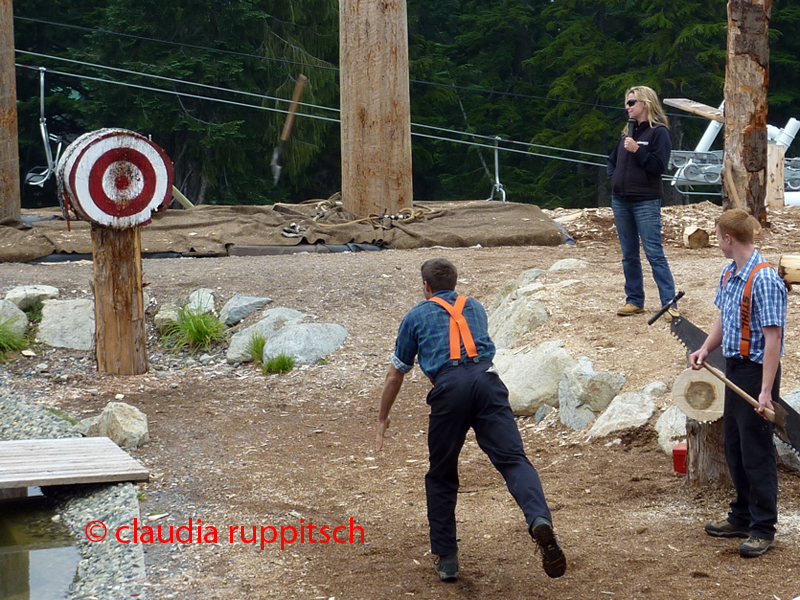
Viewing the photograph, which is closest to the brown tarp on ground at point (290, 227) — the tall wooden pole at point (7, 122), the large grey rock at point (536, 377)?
the tall wooden pole at point (7, 122)

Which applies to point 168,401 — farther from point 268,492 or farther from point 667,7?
point 667,7

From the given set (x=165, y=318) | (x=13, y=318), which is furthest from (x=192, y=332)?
(x=13, y=318)

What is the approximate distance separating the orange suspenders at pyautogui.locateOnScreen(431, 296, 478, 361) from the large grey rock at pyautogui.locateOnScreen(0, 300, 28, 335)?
19.4 ft

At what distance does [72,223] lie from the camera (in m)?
11.9

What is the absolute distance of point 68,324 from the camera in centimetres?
875

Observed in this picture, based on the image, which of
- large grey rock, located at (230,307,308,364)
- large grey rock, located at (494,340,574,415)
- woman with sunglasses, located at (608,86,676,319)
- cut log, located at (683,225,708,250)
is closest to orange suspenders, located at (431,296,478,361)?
large grey rock, located at (494,340,574,415)

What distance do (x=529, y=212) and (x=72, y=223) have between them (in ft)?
19.6

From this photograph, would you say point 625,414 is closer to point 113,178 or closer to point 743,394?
point 743,394

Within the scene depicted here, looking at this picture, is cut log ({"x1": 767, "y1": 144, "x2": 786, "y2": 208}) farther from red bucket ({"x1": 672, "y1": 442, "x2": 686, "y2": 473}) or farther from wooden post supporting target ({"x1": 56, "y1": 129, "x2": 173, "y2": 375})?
red bucket ({"x1": 672, "y1": 442, "x2": 686, "y2": 473})

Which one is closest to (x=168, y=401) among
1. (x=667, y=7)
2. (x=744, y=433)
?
(x=744, y=433)

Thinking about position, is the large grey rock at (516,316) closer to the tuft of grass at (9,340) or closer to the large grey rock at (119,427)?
the large grey rock at (119,427)

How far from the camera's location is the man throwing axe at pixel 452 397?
3789mm

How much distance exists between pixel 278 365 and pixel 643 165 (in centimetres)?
345

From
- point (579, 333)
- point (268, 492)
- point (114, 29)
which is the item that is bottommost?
point (268, 492)
